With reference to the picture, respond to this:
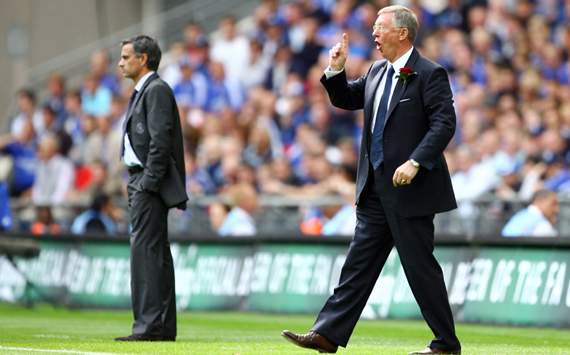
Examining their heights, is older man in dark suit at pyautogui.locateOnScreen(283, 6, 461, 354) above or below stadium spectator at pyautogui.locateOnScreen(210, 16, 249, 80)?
below

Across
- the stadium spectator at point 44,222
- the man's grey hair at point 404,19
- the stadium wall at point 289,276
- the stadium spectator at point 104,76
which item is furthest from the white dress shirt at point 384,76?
the stadium spectator at point 104,76

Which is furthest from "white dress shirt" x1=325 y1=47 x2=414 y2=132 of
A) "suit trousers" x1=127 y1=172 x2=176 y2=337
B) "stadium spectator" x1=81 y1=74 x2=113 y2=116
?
"stadium spectator" x1=81 y1=74 x2=113 y2=116

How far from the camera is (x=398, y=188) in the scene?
1045 centimetres

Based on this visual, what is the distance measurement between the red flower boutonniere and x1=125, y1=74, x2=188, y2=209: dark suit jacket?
2.84 meters

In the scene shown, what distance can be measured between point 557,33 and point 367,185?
11.7 metres

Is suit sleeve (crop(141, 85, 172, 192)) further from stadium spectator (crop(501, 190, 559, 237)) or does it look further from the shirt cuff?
stadium spectator (crop(501, 190, 559, 237))

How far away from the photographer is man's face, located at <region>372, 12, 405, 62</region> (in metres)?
10.5

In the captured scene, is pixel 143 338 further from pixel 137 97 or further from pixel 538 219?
pixel 538 219

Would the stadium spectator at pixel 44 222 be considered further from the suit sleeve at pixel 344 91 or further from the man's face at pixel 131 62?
the suit sleeve at pixel 344 91

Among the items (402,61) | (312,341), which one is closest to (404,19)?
(402,61)

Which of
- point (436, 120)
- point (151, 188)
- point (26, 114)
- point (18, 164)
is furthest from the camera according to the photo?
point (26, 114)

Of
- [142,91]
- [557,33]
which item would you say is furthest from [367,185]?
[557,33]

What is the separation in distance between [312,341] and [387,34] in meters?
2.21

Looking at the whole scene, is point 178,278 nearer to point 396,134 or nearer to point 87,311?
point 87,311
